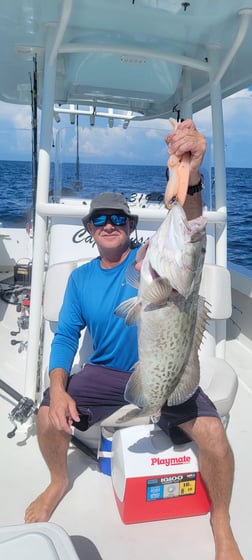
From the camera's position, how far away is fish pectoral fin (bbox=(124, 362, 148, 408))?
2.02 meters

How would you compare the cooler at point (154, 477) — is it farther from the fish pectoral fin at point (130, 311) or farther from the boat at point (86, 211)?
the fish pectoral fin at point (130, 311)

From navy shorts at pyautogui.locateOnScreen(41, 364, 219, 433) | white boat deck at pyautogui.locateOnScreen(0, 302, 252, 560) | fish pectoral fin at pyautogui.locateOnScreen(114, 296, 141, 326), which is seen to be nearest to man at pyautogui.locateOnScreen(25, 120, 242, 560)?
navy shorts at pyautogui.locateOnScreen(41, 364, 219, 433)

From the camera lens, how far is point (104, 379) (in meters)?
2.51

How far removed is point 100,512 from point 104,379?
2.29ft

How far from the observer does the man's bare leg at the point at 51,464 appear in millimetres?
2364

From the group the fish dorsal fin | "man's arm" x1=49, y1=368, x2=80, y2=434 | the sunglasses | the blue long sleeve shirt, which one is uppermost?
the sunglasses

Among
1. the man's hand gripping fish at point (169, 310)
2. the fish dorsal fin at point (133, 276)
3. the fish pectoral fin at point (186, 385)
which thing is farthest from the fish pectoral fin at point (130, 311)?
the fish pectoral fin at point (186, 385)

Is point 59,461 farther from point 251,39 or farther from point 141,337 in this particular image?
point 251,39

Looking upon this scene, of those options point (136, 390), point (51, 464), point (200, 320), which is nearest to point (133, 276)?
point (200, 320)

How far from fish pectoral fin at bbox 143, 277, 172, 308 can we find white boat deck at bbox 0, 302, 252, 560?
127 centimetres

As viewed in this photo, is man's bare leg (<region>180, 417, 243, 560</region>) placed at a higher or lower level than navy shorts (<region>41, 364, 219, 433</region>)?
lower

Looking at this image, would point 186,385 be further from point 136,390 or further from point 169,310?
point 169,310

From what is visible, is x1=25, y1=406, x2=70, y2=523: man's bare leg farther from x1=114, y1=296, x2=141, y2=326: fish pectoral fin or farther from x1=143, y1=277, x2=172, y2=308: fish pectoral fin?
x1=143, y1=277, x2=172, y2=308: fish pectoral fin

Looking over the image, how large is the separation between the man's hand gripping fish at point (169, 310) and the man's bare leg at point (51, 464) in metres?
0.47
